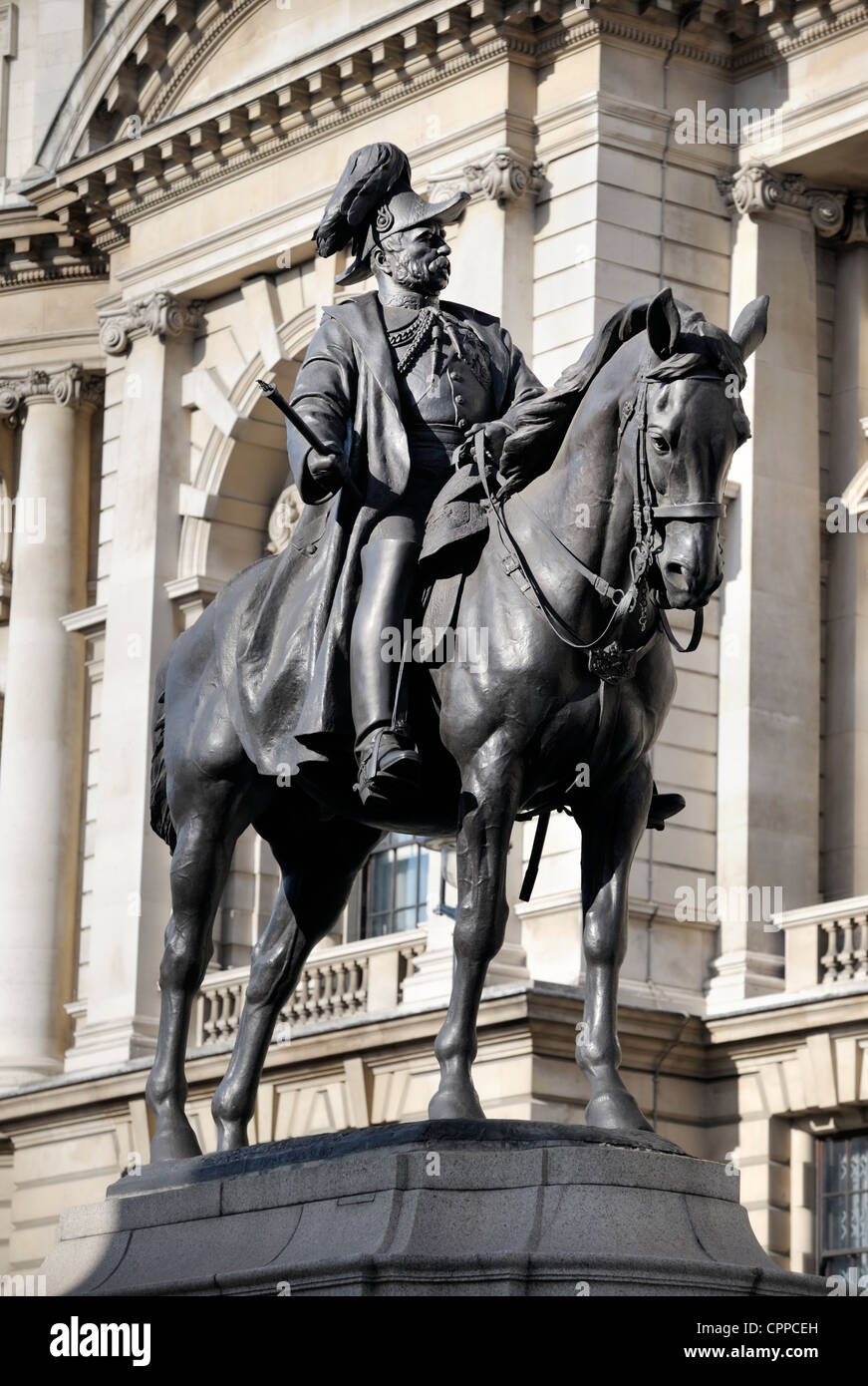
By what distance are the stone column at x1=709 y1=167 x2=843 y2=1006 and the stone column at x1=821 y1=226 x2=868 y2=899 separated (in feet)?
1.20

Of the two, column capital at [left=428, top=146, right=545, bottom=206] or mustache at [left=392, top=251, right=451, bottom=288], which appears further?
column capital at [left=428, top=146, right=545, bottom=206]

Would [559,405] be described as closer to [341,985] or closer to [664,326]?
[664,326]

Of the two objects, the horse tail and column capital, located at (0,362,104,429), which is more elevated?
column capital, located at (0,362,104,429)

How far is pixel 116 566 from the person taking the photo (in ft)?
107

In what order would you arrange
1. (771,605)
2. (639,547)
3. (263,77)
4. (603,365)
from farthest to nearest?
(263,77)
(771,605)
(603,365)
(639,547)

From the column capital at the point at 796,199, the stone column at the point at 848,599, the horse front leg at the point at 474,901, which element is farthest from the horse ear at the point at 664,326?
the column capital at the point at 796,199

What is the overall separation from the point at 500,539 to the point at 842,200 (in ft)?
61.5

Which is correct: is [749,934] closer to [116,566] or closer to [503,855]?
[116,566]

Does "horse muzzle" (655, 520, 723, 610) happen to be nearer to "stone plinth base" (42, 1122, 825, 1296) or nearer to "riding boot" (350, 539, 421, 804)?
"riding boot" (350, 539, 421, 804)

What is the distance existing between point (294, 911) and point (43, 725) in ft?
77.3

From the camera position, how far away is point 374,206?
1186cm

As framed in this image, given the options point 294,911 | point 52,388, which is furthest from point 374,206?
point 52,388

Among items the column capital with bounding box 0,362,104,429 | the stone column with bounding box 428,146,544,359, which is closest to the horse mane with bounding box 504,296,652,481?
the stone column with bounding box 428,146,544,359

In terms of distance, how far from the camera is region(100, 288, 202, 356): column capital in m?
32.6
